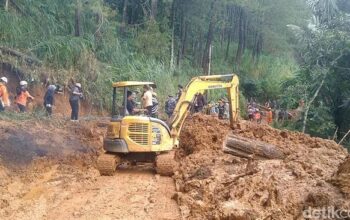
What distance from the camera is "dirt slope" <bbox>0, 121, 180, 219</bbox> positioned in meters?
7.74

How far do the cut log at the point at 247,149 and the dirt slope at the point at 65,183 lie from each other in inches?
58.4

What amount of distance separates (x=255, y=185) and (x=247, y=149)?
7.44ft

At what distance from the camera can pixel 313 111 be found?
20.3 m

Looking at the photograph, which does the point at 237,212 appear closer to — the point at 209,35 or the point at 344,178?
the point at 344,178

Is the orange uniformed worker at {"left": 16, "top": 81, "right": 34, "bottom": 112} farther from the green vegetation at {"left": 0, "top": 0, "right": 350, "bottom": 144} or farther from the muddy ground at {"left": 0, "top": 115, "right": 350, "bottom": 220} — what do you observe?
the green vegetation at {"left": 0, "top": 0, "right": 350, "bottom": 144}

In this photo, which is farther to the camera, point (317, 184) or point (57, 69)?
point (57, 69)

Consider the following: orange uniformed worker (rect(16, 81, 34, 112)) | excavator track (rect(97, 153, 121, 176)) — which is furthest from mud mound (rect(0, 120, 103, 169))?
excavator track (rect(97, 153, 121, 176))

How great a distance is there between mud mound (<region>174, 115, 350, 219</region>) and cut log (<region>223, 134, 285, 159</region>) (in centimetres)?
29

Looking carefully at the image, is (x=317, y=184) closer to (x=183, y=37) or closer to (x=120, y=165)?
(x=120, y=165)

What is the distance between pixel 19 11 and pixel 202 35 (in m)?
17.3

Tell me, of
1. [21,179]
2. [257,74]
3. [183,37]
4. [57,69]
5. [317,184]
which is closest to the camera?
[317,184]

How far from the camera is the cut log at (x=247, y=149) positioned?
9.65 m

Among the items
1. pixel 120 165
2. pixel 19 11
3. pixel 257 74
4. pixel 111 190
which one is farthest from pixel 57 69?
pixel 257 74

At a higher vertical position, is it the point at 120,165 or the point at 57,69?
the point at 57,69
